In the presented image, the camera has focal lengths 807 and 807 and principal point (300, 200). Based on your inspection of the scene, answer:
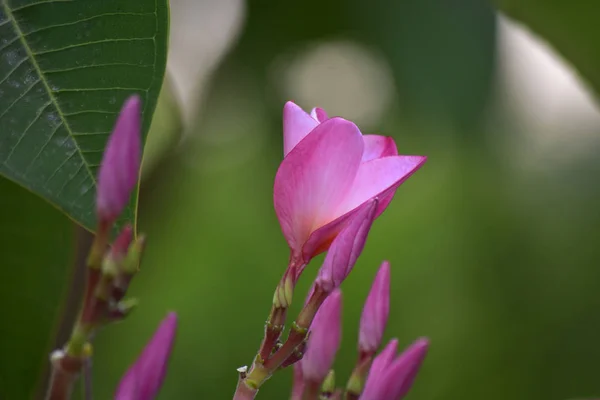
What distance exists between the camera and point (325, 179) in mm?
360

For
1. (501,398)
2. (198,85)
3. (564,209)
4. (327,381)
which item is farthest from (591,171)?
(327,381)

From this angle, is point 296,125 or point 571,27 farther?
point 571,27

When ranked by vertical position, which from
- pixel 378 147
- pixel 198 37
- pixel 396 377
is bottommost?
pixel 396 377

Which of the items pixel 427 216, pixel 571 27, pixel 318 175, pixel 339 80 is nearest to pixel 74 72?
pixel 318 175

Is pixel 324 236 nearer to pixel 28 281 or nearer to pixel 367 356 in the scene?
pixel 367 356

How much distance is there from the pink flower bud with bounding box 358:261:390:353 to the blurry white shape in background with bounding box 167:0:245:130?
723 millimetres

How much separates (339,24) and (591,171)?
72 centimetres

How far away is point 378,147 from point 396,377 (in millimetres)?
115

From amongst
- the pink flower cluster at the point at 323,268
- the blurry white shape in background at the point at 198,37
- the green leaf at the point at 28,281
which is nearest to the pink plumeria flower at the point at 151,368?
the pink flower cluster at the point at 323,268

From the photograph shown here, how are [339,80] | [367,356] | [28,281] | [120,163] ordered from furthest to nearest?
1. [339,80]
2. [28,281]
3. [367,356]
4. [120,163]

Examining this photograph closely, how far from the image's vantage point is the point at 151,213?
1.07 m

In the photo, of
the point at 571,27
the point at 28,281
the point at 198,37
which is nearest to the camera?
the point at 28,281

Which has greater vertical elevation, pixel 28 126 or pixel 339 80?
pixel 339 80

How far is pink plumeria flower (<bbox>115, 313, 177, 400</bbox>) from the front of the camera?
1.07 ft
